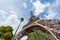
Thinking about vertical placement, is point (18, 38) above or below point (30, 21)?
below

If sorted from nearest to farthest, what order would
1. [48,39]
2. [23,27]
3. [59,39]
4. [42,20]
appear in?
[48,39]
[59,39]
[42,20]
[23,27]

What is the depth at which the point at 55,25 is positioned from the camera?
40250 mm

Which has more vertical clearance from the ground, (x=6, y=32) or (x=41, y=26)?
(x=41, y=26)

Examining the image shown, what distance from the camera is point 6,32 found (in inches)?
Answer: 1581

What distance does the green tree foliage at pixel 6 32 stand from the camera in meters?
39.4

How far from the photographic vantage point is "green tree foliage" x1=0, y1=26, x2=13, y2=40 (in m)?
39.4

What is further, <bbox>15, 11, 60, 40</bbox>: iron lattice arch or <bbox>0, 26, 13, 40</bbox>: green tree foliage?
<bbox>15, 11, 60, 40</bbox>: iron lattice arch

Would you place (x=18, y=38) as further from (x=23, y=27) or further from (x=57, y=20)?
(x=57, y=20)

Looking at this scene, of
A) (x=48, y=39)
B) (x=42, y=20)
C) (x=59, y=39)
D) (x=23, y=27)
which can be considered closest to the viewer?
(x=48, y=39)

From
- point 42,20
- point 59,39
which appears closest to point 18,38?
point 42,20

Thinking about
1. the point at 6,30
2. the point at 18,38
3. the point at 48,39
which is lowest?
the point at 18,38

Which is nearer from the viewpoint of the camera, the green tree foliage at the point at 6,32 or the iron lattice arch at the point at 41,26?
the green tree foliage at the point at 6,32

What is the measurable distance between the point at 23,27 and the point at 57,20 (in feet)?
25.0

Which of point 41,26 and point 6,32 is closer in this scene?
point 6,32
